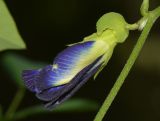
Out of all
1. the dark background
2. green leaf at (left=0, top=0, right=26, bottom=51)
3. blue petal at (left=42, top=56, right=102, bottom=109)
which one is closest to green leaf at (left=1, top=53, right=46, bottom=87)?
green leaf at (left=0, top=0, right=26, bottom=51)

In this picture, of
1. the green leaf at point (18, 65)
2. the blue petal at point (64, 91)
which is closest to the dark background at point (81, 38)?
the green leaf at point (18, 65)

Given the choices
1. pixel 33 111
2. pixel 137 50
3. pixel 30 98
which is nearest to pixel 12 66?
pixel 33 111

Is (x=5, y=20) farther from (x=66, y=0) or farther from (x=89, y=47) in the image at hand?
(x=66, y=0)

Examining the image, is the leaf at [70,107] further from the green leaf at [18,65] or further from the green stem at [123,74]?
the green stem at [123,74]

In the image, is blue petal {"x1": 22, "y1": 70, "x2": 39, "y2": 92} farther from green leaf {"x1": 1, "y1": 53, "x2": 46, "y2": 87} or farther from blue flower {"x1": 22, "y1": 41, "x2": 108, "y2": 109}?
green leaf {"x1": 1, "y1": 53, "x2": 46, "y2": 87}

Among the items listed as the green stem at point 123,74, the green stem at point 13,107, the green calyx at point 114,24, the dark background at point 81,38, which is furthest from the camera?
the dark background at point 81,38
